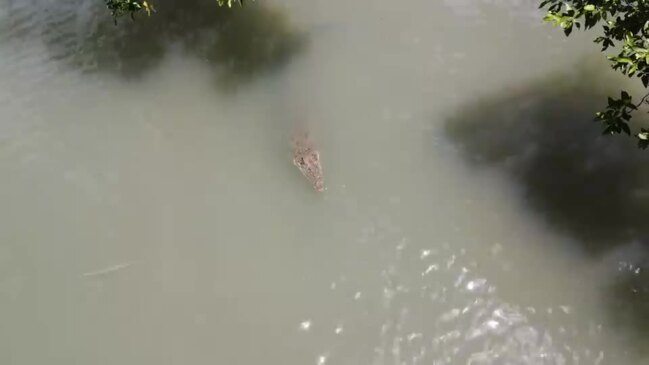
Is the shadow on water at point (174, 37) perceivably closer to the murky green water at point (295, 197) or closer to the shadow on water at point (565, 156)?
the murky green water at point (295, 197)

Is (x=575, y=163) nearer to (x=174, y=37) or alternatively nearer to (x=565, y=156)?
(x=565, y=156)

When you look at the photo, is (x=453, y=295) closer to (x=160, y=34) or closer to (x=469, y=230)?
(x=469, y=230)

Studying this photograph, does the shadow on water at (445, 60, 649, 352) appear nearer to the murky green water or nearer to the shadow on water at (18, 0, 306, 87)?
the murky green water

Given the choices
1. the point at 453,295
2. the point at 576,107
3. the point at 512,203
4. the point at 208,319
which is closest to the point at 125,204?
the point at 208,319

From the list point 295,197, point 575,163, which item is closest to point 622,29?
point 575,163

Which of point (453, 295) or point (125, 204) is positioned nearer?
point (453, 295)

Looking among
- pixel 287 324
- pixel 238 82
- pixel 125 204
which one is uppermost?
pixel 238 82
